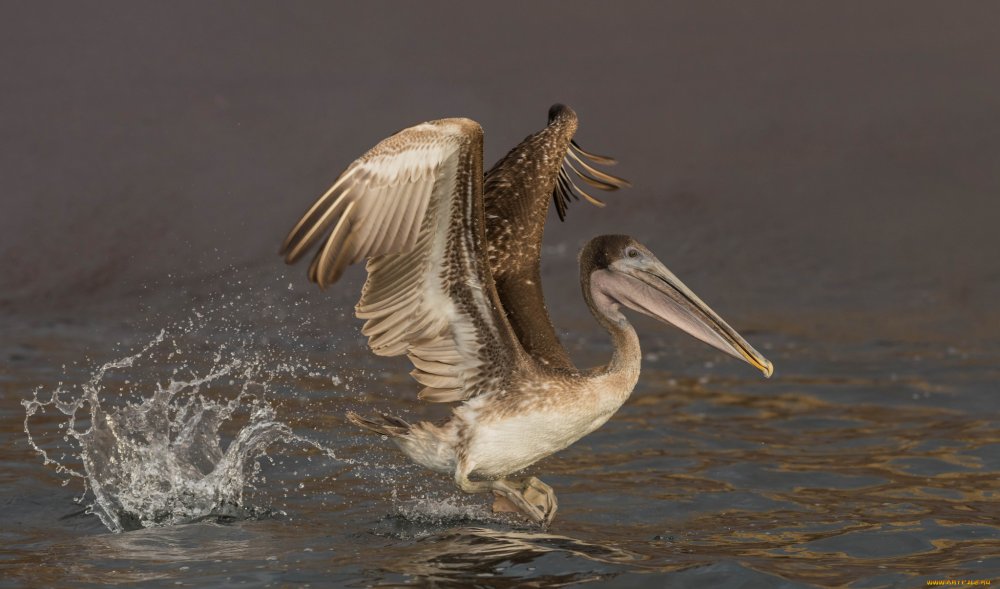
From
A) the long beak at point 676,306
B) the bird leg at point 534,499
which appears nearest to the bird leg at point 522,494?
the bird leg at point 534,499

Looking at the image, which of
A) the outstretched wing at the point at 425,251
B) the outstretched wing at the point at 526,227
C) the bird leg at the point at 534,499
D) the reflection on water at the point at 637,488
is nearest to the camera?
the outstretched wing at the point at 425,251

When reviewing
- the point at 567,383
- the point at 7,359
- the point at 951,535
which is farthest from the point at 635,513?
the point at 7,359

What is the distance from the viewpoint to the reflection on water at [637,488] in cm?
767

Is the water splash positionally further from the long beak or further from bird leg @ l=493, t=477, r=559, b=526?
the long beak

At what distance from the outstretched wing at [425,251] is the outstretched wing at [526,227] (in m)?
0.56

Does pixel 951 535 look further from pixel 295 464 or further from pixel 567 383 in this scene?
pixel 295 464

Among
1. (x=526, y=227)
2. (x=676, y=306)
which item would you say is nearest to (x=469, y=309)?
(x=676, y=306)

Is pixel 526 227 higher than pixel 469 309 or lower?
higher

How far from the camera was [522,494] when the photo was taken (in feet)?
28.9

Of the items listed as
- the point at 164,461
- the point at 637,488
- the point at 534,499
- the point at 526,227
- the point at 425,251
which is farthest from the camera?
the point at 637,488

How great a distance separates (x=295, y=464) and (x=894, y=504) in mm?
4028

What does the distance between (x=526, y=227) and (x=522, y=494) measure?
1.74 meters

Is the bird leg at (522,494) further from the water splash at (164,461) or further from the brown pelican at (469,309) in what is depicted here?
the water splash at (164,461)

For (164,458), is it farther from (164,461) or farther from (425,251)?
(425,251)
